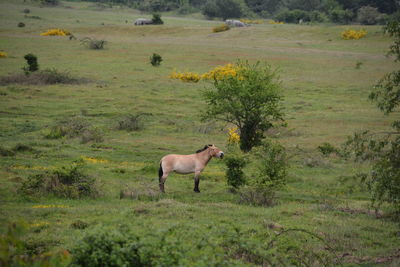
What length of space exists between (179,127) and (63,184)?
15616 mm

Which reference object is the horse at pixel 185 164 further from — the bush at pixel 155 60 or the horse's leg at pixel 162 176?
the bush at pixel 155 60

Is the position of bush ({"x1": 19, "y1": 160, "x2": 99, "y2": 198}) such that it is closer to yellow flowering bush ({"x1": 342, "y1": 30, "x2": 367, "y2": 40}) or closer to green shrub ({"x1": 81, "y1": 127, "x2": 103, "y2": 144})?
green shrub ({"x1": 81, "y1": 127, "x2": 103, "y2": 144})

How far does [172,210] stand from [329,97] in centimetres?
2951

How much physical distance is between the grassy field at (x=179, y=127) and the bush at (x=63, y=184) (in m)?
0.48

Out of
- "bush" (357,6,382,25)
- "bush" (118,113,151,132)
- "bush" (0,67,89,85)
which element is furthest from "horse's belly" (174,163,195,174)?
"bush" (357,6,382,25)

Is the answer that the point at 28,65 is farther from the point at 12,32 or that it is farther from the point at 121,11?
the point at 121,11

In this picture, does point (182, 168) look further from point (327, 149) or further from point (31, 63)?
point (31, 63)

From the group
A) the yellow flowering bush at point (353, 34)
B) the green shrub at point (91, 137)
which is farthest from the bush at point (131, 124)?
the yellow flowering bush at point (353, 34)

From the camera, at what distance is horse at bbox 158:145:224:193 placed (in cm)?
1712

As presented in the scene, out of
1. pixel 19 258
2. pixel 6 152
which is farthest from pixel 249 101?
pixel 19 258

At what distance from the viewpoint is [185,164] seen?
57.4ft

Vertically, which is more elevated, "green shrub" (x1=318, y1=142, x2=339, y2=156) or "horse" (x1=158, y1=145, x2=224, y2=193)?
"horse" (x1=158, y1=145, x2=224, y2=193)

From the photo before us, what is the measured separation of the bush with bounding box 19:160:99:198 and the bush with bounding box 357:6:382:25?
97.6 meters

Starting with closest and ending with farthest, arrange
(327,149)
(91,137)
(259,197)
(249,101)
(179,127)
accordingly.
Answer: (259,197), (249,101), (327,149), (91,137), (179,127)
